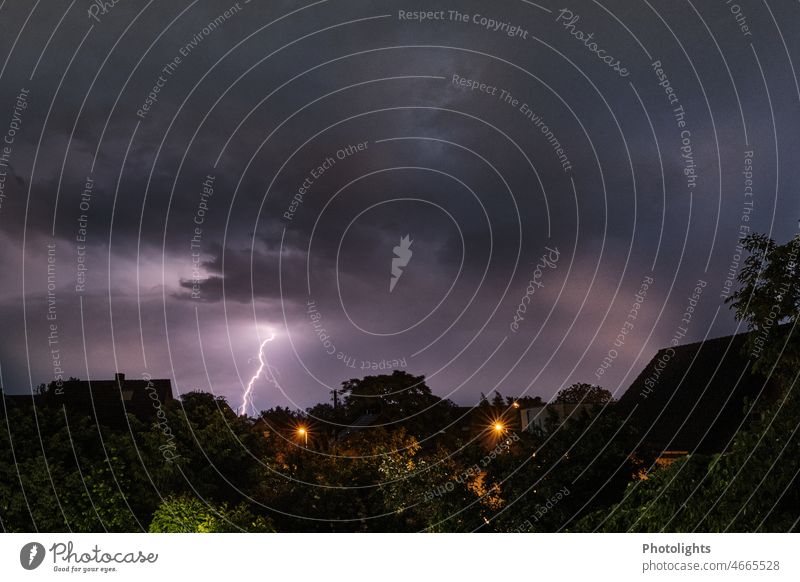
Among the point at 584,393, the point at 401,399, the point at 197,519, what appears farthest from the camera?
the point at 584,393

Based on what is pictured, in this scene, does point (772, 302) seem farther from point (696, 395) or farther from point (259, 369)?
point (696, 395)

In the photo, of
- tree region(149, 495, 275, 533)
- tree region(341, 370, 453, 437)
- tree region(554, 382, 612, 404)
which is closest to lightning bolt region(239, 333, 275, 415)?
tree region(149, 495, 275, 533)

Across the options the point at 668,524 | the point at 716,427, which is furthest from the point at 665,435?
the point at 668,524

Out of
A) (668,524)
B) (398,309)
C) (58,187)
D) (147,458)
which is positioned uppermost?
(58,187)

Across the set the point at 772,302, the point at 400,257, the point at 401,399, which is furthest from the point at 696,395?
the point at 772,302

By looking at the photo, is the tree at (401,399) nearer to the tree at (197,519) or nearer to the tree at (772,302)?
the tree at (197,519)

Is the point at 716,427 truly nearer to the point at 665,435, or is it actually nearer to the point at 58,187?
the point at 665,435

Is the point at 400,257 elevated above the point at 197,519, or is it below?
above
